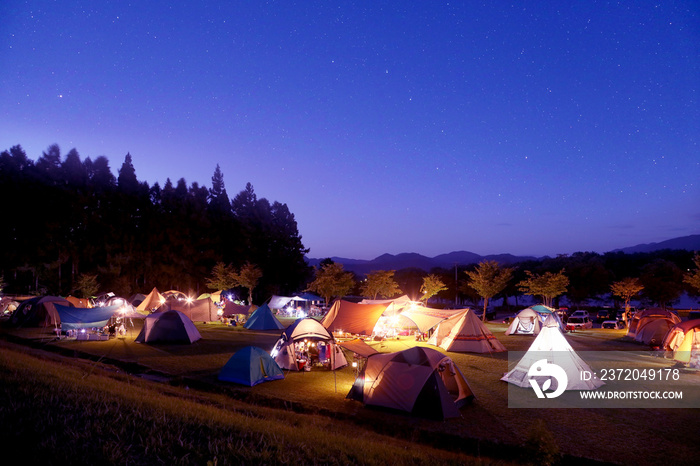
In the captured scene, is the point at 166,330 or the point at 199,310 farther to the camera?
the point at 199,310

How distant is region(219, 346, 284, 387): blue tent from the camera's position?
13.2m

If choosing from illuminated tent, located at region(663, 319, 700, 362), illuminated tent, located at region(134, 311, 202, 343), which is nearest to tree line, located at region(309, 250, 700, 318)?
illuminated tent, located at region(663, 319, 700, 362)

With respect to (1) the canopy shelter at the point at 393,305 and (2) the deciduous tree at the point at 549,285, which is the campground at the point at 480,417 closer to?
(1) the canopy shelter at the point at 393,305

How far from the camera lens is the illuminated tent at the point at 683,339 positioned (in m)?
15.9

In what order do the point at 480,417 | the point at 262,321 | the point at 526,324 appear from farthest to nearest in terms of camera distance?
the point at 262,321 < the point at 526,324 < the point at 480,417

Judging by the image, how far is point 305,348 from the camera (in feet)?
52.0

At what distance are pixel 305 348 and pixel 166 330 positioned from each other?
10073 millimetres

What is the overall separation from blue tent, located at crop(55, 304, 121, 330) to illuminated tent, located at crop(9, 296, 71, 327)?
5.90m

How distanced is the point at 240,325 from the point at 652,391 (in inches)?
1062

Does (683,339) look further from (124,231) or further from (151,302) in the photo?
(124,231)

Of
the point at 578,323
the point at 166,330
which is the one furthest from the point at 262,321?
the point at 578,323

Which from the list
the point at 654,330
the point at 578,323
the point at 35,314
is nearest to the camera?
the point at 654,330

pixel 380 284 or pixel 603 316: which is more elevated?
pixel 380 284

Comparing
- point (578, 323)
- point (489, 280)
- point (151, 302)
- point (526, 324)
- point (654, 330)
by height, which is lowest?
point (578, 323)
